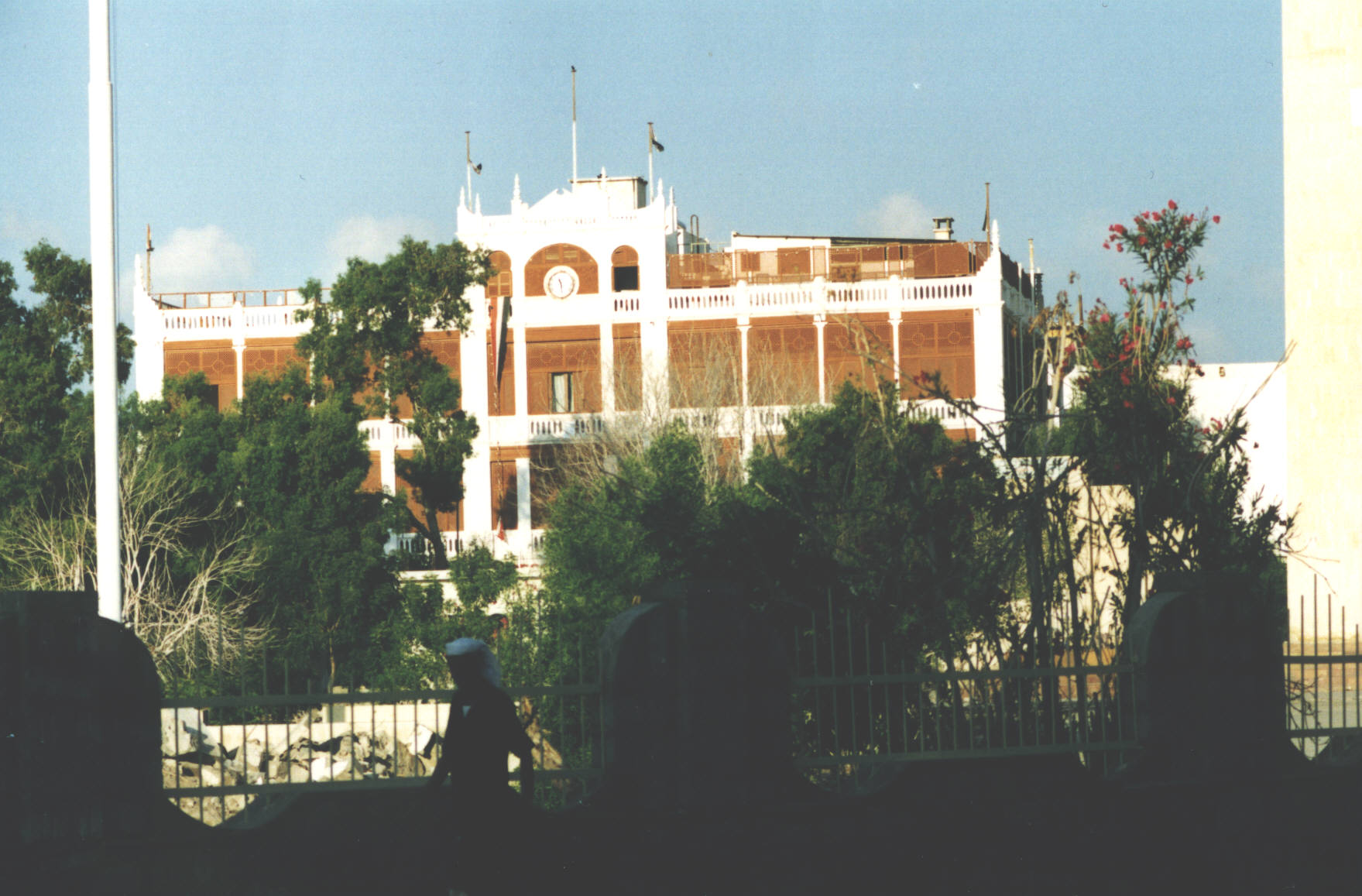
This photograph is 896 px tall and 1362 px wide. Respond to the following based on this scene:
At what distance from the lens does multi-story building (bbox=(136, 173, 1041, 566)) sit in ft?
122

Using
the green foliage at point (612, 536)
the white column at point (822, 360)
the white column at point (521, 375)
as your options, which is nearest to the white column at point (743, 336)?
the white column at point (822, 360)

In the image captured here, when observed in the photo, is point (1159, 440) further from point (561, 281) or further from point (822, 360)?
point (561, 281)

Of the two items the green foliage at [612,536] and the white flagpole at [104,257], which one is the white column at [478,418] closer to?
the green foliage at [612,536]

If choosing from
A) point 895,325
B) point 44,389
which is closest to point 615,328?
point 895,325

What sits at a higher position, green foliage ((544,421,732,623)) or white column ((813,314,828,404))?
white column ((813,314,828,404))

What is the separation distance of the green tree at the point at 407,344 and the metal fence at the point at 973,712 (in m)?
22.8

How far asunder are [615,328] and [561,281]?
205 centimetres

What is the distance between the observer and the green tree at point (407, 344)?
31.5m

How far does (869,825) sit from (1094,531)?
13.2ft

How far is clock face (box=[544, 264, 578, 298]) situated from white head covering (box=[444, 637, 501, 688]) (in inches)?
1315

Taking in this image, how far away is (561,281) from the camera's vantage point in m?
39.0

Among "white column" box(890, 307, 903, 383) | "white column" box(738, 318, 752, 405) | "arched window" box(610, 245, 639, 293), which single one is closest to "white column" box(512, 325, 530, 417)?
"arched window" box(610, 245, 639, 293)

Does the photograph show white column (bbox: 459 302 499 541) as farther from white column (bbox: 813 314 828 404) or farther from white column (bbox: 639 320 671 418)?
white column (bbox: 813 314 828 404)

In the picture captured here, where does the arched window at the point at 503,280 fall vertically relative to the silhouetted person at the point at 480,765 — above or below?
above
